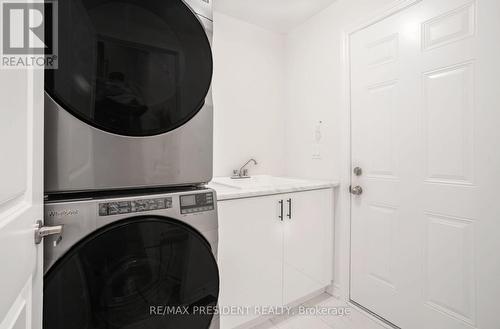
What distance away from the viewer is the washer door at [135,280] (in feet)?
2.02

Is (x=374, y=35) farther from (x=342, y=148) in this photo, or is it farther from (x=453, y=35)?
(x=342, y=148)

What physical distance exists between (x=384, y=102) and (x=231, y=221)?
4.36 ft

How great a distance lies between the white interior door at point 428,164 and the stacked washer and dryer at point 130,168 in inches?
→ 50.7

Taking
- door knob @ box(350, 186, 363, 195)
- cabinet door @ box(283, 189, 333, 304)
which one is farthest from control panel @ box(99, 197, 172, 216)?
door knob @ box(350, 186, 363, 195)

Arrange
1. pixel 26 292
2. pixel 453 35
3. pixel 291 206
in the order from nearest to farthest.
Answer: pixel 26 292, pixel 453 35, pixel 291 206

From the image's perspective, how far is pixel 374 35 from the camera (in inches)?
63.9

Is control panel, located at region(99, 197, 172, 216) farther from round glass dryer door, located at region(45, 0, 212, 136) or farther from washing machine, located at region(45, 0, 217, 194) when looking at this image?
round glass dryer door, located at region(45, 0, 212, 136)

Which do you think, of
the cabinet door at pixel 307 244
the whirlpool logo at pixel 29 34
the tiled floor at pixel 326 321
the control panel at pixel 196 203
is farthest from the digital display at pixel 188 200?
the tiled floor at pixel 326 321

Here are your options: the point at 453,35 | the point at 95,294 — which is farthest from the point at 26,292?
the point at 453,35

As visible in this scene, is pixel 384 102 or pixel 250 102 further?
pixel 250 102

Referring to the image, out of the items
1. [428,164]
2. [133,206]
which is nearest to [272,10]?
[428,164]

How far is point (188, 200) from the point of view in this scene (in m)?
0.82

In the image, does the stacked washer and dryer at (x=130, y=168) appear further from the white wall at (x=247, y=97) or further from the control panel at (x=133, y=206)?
the white wall at (x=247, y=97)

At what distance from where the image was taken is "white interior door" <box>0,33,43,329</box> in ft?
1.13
